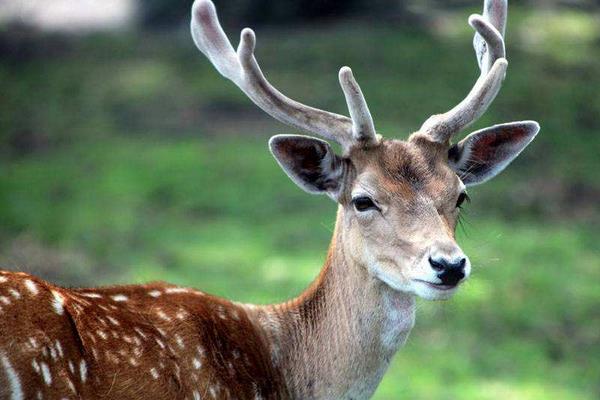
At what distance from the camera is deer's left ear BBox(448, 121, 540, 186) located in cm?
589

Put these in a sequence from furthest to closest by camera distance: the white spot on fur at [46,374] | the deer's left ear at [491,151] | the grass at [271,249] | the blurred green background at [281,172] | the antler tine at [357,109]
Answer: the blurred green background at [281,172] < the grass at [271,249] < the deer's left ear at [491,151] < the antler tine at [357,109] < the white spot on fur at [46,374]

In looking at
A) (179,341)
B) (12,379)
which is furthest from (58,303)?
(179,341)

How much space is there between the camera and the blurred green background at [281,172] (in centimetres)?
1035

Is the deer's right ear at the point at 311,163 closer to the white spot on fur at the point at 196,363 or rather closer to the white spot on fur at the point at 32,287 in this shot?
the white spot on fur at the point at 196,363

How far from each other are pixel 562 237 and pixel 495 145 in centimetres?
679

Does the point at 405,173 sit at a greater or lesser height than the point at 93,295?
greater

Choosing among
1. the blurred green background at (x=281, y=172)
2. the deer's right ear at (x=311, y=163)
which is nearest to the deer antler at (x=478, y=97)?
the deer's right ear at (x=311, y=163)

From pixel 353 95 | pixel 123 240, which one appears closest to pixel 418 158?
pixel 353 95

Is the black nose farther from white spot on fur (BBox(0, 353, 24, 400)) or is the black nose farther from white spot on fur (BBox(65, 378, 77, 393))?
white spot on fur (BBox(0, 353, 24, 400))

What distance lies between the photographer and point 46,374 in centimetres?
443

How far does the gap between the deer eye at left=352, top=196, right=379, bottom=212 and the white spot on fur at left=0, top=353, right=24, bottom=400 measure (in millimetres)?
1869

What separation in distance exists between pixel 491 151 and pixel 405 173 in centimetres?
66

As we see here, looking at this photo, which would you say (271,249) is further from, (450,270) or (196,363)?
(450,270)

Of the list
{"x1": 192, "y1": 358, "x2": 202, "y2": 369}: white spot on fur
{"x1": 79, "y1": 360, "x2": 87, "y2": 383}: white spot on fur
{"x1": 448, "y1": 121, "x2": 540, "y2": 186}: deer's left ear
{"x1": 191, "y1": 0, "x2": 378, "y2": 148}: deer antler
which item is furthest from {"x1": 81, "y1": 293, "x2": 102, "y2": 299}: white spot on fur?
{"x1": 448, "y1": 121, "x2": 540, "y2": 186}: deer's left ear
